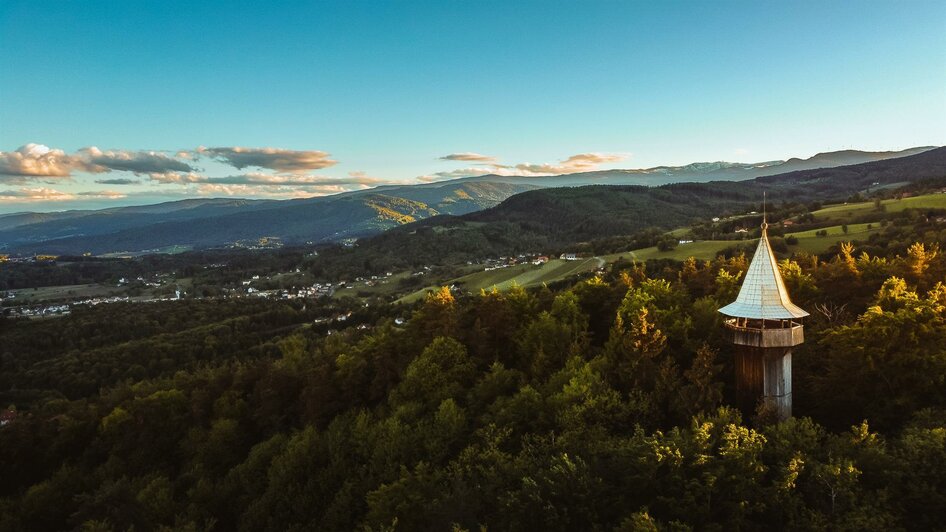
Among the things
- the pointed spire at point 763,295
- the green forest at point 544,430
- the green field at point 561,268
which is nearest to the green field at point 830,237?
the green field at point 561,268

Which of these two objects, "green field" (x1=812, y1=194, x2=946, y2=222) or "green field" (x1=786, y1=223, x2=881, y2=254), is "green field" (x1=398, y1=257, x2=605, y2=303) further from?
"green field" (x1=812, y1=194, x2=946, y2=222)

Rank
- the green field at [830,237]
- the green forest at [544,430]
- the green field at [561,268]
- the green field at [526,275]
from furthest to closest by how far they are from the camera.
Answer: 1. the green field at [526,275]
2. the green field at [561,268]
3. the green field at [830,237]
4. the green forest at [544,430]

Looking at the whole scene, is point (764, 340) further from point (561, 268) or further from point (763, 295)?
point (561, 268)

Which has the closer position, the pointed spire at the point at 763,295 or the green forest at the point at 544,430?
the green forest at the point at 544,430

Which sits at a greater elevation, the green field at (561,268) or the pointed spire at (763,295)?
the pointed spire at (763,295)

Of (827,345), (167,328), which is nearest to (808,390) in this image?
(827,345)

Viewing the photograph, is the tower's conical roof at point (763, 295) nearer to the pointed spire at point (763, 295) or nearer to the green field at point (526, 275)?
the pointed spire at point (763, 295)

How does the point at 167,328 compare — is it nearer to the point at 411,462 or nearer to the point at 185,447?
the point at 185,447

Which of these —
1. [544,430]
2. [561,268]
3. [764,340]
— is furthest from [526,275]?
[764,340]
